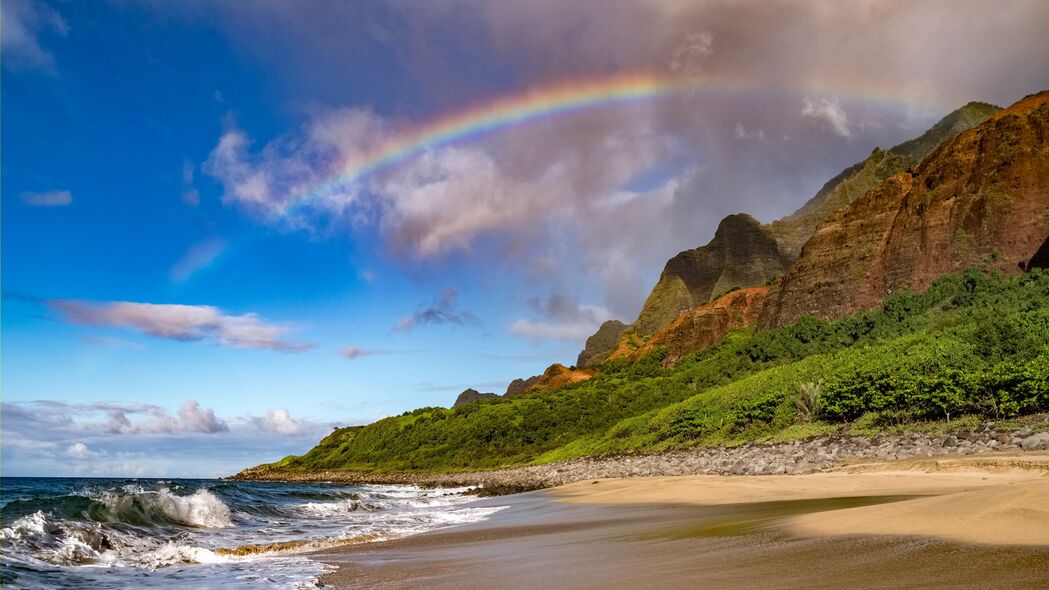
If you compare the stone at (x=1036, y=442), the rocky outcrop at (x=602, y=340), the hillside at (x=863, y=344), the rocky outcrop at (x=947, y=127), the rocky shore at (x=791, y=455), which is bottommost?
the rocky shore at (x=791, y=455)

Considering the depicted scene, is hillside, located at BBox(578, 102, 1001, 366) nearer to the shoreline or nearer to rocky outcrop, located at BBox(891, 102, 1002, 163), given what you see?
rocky outcrop, located at BBox(891, 102, 1002, 163)

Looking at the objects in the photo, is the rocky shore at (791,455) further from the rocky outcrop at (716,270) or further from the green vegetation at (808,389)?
the rocky outcrop at (716,270)

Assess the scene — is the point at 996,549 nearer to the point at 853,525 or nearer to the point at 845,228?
the point at 853,525

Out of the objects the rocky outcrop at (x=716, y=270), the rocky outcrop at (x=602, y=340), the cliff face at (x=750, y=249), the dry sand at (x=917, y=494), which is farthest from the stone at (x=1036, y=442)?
the rocky outcrop at (x=602, y=340)

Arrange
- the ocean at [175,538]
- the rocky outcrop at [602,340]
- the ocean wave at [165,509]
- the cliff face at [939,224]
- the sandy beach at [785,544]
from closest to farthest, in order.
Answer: the sandy beach at [785,544], the ocean at [175,538], the ocean wave at [165,509], the cliff face at [939,224], the rocky outcrop at [602,340]

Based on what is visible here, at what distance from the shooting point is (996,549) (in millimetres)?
5391

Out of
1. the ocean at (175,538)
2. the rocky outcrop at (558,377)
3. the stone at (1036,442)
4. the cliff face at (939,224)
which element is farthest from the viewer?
the rocky outcrop at (558,377)

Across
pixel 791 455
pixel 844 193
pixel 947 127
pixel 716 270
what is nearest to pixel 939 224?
pixel 791 455

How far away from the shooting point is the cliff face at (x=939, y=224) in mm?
43594

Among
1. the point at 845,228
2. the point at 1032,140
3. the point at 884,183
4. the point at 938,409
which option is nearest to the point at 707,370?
the point at 845,228

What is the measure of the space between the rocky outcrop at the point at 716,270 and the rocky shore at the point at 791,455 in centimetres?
10192

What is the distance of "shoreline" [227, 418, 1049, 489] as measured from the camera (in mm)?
15922

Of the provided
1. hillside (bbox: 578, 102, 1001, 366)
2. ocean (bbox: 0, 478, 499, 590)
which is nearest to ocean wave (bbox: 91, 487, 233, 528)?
ocean (bbox: 0, 478, 499, 590)

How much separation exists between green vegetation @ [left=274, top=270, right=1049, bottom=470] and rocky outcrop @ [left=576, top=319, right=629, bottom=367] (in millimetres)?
85599
